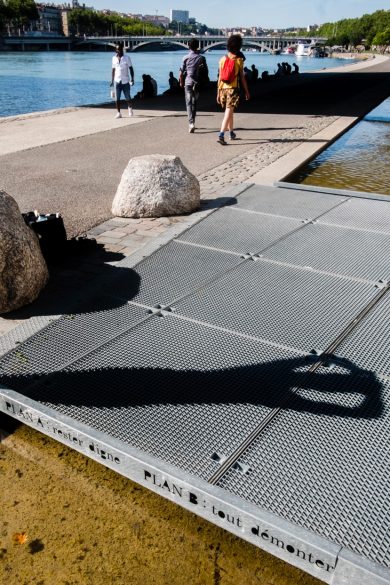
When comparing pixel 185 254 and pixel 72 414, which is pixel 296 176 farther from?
pixel 72 414

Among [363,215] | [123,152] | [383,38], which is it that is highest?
[383,38]

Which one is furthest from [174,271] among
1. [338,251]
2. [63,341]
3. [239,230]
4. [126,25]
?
[126,25]

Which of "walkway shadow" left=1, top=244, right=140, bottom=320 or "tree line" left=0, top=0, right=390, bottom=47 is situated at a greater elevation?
"tree line" left=0, top=0, right=390, bottom=47

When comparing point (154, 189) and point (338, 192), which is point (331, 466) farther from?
point (338, 192)

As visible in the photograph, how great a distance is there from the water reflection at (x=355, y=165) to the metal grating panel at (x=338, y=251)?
9.71 feet

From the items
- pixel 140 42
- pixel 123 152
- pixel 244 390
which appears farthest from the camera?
pixel 140 42

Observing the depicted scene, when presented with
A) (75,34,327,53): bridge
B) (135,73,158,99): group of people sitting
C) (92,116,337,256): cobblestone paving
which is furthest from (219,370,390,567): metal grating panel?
(75,34,327,53): bridge

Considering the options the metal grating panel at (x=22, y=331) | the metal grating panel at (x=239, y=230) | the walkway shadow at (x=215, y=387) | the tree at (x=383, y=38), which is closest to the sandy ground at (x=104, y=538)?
the walkway shadow at (x=215, y=387)

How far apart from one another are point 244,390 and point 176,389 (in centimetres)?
41

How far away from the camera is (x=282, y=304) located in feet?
14.1

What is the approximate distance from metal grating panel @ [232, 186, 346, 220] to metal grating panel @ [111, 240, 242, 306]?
5.52 feet

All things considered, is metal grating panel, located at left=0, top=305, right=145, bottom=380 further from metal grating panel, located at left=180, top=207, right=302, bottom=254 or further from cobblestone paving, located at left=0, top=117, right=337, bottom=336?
metal grating panel, located at left=180, top=207, right=302, bottom=254

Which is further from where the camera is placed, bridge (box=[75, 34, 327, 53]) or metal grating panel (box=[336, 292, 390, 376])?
bridge (box=[75, 34, 327, 53])

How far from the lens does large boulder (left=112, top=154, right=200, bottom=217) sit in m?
6.47
